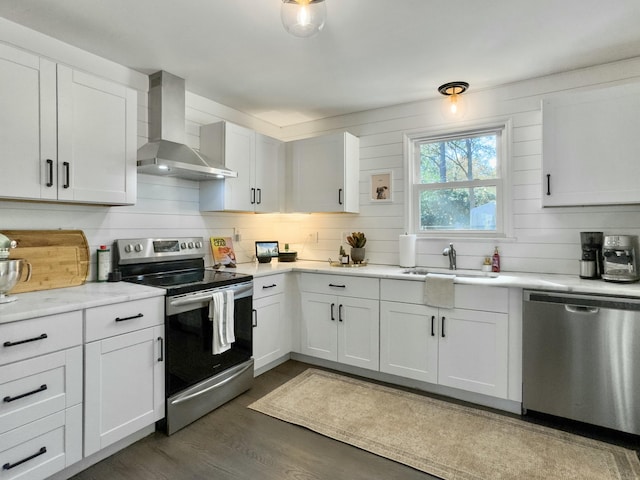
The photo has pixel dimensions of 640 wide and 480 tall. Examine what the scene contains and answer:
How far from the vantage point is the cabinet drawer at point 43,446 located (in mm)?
1600

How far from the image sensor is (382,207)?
3.66 metres

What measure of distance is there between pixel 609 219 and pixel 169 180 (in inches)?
135

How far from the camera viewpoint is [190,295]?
234cm

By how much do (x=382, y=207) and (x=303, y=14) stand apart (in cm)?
223

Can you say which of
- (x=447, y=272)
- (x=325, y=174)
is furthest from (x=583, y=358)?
(x=325, y=174)

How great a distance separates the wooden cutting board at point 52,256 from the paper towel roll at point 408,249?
2.52m

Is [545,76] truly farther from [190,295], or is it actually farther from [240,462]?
[240,462]

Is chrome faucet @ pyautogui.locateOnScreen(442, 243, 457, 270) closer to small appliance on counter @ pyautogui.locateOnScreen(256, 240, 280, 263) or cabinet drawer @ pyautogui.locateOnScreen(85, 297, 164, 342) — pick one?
small appliance on counter @ pyautogui.locateOnScreen(256, 240, 280, 263)

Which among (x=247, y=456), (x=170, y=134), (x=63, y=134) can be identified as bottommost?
(x=247, y=456)

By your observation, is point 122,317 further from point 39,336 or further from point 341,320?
point 341,320

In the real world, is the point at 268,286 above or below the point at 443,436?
above

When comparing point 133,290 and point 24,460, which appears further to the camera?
point 133,290

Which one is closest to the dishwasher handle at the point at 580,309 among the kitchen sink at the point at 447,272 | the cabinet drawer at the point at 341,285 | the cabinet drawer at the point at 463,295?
the cabinet drawer at the point at 463,295

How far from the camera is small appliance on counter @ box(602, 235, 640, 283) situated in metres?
2.38
